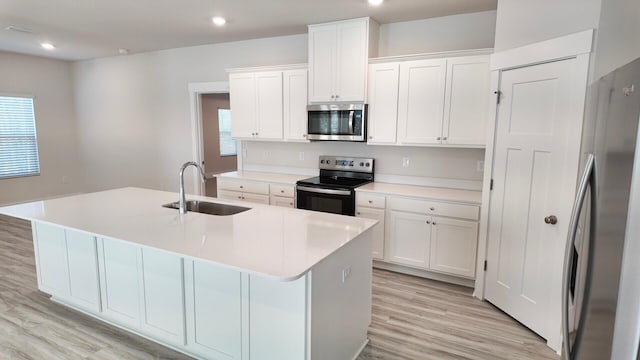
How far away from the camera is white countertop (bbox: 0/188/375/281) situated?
1.82m

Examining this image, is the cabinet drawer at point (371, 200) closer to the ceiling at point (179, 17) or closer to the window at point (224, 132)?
the ceiling at point (179, 17)

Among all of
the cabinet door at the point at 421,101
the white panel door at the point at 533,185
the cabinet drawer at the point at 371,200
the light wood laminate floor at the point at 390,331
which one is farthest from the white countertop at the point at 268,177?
the white panel door at the point at 533,185

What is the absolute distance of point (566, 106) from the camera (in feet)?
7.95

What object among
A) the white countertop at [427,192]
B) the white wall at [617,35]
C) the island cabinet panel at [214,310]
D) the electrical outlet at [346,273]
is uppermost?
the white wall at [617,35]

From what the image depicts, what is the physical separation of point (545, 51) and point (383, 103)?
162 centimetres

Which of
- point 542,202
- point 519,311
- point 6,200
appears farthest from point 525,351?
point 6,200

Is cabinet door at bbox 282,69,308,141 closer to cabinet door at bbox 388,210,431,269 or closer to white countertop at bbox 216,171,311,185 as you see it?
white countertop at bbox 216,171,311,185

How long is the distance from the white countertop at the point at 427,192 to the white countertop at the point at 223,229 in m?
1.21

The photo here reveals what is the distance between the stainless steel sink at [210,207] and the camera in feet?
9.75

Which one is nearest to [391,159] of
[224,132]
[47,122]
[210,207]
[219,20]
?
[210,207]

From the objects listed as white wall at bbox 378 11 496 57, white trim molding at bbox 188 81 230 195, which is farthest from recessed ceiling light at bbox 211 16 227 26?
white wall at bbox 378 11 496 57

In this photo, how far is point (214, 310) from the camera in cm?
221

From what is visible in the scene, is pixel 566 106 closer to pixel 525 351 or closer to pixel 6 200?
pixel 525 351

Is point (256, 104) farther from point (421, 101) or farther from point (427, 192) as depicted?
point (427, 192)
